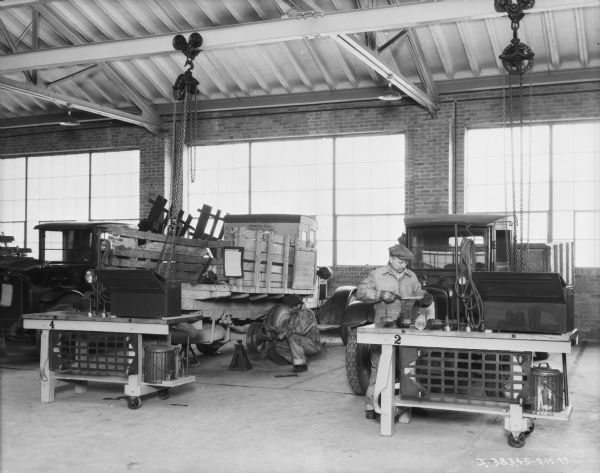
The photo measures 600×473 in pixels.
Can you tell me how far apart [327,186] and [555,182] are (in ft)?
16.0

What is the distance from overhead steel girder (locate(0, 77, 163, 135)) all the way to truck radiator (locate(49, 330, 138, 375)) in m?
6.90

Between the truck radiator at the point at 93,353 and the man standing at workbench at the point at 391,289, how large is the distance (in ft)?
8.03

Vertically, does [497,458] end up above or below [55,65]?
below

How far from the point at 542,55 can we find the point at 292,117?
5623 mm

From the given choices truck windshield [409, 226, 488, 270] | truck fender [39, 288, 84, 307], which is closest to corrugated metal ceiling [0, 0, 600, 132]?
truck windshield [409, 226, 488, 270]

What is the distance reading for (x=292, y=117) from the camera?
16.7 meters

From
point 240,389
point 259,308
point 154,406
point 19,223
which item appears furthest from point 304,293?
point 19,223

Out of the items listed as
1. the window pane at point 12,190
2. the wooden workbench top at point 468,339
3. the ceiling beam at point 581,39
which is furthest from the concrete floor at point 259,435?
the window pane at point 12,190

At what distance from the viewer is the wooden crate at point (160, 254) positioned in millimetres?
8516

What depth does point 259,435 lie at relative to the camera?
20.9 feet

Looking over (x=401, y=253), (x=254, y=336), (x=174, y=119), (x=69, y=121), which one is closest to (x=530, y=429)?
(x=401, y=253)

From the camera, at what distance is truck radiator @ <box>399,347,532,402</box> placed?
19.8ft

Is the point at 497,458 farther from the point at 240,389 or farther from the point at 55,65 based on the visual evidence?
the point at 55,65

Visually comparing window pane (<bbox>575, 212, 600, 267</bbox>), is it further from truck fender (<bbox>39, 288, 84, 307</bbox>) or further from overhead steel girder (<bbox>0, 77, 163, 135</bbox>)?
overhead steel girder (<bbox>0, 77, 163, 135</bbox>)
